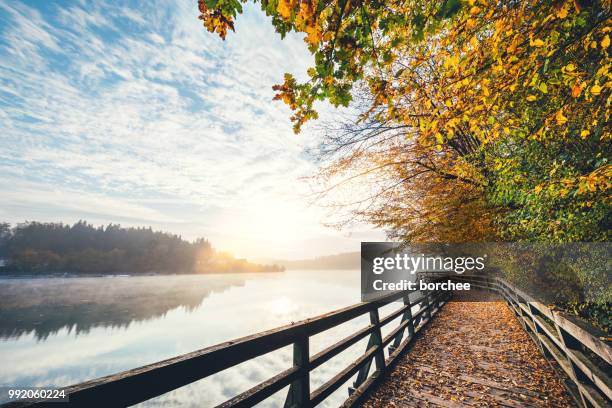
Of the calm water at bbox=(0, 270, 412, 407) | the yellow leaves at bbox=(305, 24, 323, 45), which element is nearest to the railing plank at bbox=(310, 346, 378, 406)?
the yellow leaves at bbox=(305, 24, 323, 45)

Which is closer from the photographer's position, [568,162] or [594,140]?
[594,140]

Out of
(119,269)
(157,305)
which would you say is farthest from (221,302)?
(119,269)

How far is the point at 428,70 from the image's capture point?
6875 mm

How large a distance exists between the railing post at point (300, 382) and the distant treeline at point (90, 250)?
156 m

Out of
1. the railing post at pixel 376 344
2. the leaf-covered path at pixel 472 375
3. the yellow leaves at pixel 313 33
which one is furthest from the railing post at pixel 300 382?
the yellow leaves at pixel 313 33

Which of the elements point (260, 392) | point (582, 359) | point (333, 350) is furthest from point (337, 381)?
point (582, 359)

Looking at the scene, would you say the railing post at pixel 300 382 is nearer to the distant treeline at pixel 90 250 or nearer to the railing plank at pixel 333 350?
the railing plank at pixel 333 350

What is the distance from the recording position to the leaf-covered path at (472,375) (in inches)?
164

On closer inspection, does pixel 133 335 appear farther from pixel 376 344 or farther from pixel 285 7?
pixel 285 7

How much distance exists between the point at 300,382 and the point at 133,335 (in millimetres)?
64343

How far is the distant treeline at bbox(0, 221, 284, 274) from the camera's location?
113 metres

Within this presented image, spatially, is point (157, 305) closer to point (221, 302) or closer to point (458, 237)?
point (221, 302)

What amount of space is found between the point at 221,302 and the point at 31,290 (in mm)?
67588

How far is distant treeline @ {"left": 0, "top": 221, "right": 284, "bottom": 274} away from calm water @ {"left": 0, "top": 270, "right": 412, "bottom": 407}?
30.1 m
